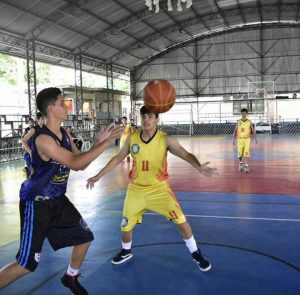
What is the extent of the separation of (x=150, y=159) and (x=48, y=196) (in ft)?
4.61

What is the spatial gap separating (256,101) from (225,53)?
504 cm

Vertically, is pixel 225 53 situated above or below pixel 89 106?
above

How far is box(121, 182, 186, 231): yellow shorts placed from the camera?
14.3ft

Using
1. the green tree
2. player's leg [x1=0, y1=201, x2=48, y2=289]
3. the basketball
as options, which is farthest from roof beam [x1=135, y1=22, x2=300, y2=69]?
player's leg [x1=0, y1=201, x2=48, y2=289]

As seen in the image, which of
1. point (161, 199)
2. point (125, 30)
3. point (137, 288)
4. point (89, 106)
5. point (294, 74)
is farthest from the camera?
point (294, 74)

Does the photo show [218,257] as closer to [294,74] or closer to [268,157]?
[268,157]

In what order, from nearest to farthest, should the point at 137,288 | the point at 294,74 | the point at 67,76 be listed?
the point at 137,288, the point at 294,74, the point at 67,76

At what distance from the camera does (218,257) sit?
4691mm

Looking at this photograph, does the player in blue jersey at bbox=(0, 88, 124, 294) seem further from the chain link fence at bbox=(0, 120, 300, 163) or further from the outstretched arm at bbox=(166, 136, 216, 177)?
the chain link fence at bbox=(0, 120, 300, 163)

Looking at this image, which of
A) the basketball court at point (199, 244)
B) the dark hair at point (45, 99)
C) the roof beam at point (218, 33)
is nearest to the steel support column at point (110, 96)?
the roof beam at point (218, 33)

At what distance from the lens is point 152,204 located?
4402mm

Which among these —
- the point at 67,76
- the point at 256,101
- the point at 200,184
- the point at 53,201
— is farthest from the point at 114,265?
the point at 67,76

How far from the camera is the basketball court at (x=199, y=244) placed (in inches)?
157

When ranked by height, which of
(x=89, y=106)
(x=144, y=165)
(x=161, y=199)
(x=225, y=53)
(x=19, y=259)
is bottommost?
(x=19, y=259)
